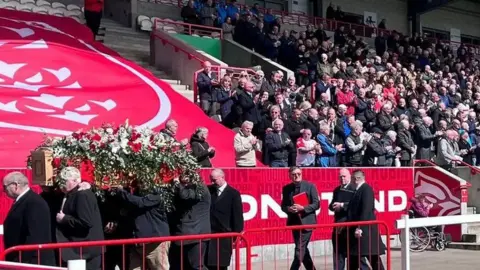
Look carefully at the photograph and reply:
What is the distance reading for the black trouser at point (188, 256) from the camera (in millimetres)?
9430

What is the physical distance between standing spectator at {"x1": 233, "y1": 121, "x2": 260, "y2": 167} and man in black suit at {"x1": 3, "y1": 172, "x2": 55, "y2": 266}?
22.7ft

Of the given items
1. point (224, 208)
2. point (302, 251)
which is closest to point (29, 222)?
point (224, 208)

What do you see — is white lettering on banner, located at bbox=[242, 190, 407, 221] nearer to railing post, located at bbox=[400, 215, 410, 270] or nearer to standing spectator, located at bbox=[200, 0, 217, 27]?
railing post, located at bbox=[400, 215, 410, 270]

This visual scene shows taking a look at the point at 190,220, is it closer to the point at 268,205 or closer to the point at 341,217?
the point at 341,217

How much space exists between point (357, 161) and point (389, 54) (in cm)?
1250

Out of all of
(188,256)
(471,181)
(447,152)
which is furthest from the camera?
(447,152)

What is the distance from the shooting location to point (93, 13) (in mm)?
21422

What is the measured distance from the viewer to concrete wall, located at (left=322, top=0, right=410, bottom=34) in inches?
1474

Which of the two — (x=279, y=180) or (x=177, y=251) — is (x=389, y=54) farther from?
(x=177, y=251)

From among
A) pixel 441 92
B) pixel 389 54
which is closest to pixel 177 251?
pixel 441 92

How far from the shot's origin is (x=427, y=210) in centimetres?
1714

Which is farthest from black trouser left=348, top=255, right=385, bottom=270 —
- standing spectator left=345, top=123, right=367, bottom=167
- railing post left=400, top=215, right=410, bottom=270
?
standing spectator left=345, top=123, right=367, bottom=167

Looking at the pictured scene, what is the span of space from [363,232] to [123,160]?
3.36m

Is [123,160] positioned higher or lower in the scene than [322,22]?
lower
